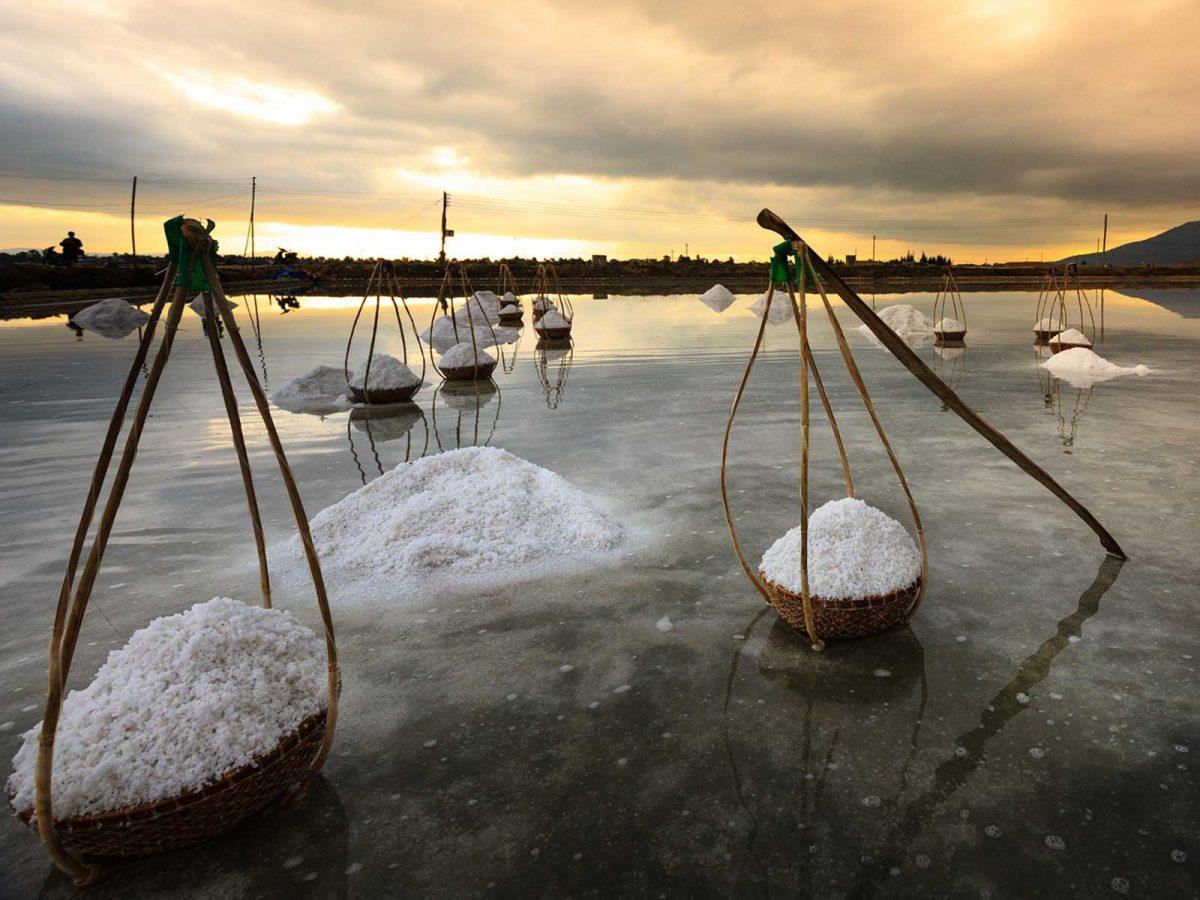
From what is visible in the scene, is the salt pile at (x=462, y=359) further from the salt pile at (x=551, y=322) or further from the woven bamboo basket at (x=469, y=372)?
the salt pile at (x=551, y=322)

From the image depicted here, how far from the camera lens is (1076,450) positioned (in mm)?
6465

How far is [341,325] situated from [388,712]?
20.3m

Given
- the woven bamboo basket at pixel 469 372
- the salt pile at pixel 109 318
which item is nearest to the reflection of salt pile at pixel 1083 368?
the woven bamboo basket at pixel 469 372

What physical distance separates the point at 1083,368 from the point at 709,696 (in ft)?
38.3

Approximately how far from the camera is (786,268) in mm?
2846

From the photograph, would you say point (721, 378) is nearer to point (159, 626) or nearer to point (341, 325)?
point (159, 626)

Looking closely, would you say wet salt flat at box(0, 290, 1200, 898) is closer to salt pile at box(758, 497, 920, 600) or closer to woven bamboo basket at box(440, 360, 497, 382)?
salt pile at box(758, 497, 920, 600)

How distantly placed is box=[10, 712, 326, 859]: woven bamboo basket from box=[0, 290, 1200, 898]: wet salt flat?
0.10 metres

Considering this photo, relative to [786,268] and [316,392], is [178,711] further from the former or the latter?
[316,392]

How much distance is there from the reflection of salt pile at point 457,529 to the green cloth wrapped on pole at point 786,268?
2.02 meters

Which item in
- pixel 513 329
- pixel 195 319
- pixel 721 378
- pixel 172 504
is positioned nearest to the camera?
pixel 172 504

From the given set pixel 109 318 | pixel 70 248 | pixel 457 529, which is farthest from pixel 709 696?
pixel 70 248

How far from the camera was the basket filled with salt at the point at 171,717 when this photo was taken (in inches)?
72.2

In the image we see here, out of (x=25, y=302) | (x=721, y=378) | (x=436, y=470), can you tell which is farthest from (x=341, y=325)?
(x=436, y=470)
